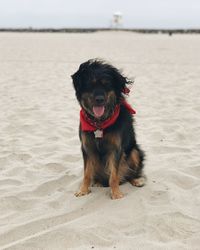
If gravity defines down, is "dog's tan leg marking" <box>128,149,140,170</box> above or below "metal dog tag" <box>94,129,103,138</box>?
below

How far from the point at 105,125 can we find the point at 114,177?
1.78 ft

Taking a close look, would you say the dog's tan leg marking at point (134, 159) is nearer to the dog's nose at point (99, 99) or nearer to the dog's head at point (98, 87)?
the dog's head at point (98, 87)

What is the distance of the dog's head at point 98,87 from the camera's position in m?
3.59

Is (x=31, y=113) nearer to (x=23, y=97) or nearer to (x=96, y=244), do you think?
(x=23, y=97)

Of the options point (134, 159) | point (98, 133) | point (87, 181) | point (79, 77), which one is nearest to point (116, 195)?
point (87, 181)

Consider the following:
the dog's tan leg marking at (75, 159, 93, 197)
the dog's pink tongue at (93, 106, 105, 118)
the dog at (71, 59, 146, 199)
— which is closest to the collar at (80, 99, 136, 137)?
the dog at (71, 59, 146, 199)

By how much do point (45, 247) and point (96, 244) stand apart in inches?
14.1

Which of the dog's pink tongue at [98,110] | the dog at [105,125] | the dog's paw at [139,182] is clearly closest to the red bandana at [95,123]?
the dog at [105,125]

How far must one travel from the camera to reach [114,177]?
3.95 m

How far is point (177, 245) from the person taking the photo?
9.59 ft

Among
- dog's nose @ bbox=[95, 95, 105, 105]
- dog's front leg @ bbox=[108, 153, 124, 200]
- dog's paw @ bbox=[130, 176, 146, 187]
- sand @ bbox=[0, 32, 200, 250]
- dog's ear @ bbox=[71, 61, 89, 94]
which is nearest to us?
sand @ bbox=[0, 32, 200, 250]

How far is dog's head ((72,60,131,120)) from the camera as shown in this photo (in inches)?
141

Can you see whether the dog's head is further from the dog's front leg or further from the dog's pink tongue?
the dog's front leg

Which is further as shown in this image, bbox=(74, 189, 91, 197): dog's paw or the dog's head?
bbox=(74, 189, 91, 197): dog's paw
